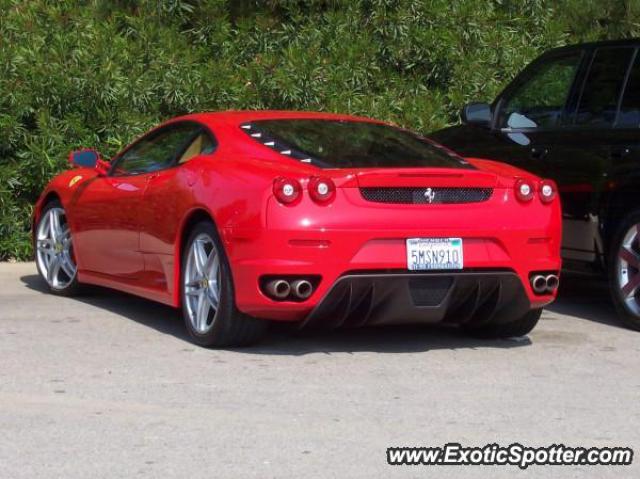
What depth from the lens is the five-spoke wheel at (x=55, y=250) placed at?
9781 millimetres

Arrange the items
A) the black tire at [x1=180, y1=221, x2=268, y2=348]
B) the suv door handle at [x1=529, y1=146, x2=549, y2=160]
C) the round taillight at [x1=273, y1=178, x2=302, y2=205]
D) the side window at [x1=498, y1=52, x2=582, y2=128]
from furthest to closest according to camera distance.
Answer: the side window at [x1=498, y1=52, x2=582, y2=128] < the suv door handle at [x1=529, y1=146, x2=549, y2=160] < the black tire at [x1=180, y1=221, x2=268, y2=348] < the round taillight at [x1=273, y1=178, x2=302, y2=205]

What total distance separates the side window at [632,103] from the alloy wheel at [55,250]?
3782 mm

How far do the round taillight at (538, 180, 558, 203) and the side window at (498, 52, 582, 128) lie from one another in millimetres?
1698

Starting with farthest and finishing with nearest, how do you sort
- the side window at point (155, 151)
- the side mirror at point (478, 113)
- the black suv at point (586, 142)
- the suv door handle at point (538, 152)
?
the side mirror at point (478, 113), the suv door handle at point (538, 152), the black suv at point (586, 142), the side window at point (155, 151)

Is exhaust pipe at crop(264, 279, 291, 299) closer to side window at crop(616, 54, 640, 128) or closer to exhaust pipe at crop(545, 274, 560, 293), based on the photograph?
exhaust pipe at crop(545, 274, 560, 293)

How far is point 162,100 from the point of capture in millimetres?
13086

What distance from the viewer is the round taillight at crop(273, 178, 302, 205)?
7234 mm

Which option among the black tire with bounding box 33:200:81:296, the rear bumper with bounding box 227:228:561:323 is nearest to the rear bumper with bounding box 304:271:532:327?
the rear bumper with bounding box 227:228:561:323

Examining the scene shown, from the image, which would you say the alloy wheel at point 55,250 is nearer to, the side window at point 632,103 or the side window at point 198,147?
the side window at point 198,147

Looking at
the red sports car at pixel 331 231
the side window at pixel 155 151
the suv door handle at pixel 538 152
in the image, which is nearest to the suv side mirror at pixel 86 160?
the side window at pixel 155 151

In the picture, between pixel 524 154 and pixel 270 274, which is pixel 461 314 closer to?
pixel 270 274

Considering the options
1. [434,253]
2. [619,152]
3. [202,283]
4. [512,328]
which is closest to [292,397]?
[434,253]

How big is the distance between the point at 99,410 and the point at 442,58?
839cm

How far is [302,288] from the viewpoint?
729 cm
